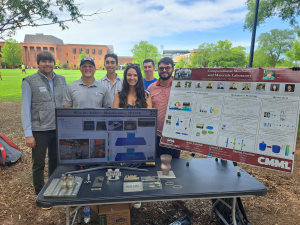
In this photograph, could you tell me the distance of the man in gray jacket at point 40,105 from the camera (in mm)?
2336

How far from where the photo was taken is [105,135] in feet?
5.97

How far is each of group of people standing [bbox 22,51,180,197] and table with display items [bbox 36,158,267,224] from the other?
30.4 inches

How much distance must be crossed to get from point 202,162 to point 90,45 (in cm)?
7154

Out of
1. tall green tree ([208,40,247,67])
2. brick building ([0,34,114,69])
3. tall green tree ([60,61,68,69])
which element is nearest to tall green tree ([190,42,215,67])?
tall green tree ([208,40,247,67])

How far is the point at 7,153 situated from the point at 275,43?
34714 mm

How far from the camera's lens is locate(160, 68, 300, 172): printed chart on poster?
67.1 inches

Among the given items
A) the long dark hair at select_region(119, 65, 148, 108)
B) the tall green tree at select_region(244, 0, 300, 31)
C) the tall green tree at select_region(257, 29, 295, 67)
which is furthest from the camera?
the tall green tree at select_region(257, 29, 295, 67)

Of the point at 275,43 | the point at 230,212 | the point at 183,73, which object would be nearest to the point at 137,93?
the point at 183,73

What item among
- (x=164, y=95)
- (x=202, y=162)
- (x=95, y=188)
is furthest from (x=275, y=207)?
(x=95, y=188)

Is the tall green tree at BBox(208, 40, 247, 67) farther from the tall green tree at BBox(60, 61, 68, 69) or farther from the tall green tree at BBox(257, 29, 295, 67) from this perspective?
the tall green tree at BBox(60, 61, 68, 69)

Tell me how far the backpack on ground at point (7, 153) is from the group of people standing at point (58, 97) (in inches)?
69.1

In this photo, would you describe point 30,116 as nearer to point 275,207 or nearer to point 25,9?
point 25,9

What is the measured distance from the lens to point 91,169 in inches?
74.9

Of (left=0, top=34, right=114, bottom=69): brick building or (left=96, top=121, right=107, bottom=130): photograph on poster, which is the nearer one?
(left=96, top=121, right=107, bottom=130): photograph on poster
